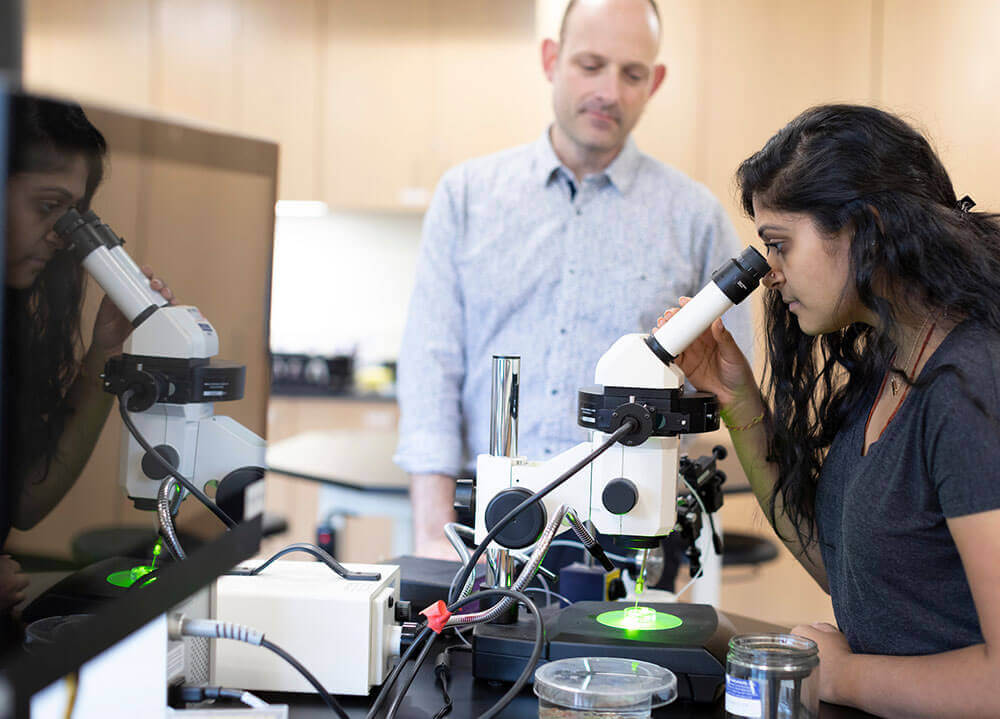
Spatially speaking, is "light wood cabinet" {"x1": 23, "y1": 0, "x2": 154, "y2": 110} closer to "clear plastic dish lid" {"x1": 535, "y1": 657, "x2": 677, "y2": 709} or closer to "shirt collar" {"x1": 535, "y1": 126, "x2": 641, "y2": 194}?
"shirt collar" {"x1": 535, "y1": 126, "x2": 641, "y2": 194}

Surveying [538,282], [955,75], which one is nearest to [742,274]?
[538,282]

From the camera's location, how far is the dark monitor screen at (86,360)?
22.9 inches

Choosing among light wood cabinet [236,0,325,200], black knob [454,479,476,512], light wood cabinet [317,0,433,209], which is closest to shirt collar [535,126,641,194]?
black knob [454,479,476,512]

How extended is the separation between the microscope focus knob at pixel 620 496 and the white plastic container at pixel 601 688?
150 mm

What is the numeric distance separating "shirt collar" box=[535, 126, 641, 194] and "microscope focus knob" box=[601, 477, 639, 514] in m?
1.19

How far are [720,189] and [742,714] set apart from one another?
3.29m

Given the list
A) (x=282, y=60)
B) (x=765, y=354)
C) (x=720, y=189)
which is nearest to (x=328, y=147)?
(x=282, y=60)

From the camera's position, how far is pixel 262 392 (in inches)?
39.5

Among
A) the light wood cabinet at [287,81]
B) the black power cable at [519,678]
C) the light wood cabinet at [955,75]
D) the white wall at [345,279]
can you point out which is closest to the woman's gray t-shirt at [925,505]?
the black power cable at [519,678]

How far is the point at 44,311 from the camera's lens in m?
0.62

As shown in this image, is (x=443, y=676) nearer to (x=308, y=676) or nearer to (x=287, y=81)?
(x=308, y=676)

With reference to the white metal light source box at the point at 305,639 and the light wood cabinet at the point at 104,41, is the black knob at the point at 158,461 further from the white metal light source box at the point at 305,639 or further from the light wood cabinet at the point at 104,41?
the light wood cabinet at the point at 104,41

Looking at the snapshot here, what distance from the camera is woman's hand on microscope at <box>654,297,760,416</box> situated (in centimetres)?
139

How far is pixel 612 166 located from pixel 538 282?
0.98 feet
